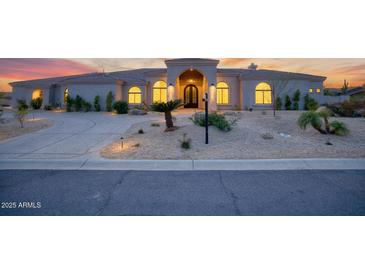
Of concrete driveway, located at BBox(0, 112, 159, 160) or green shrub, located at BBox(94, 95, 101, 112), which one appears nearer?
concrete driveway, located at BBox(0, 112, 159, 160)

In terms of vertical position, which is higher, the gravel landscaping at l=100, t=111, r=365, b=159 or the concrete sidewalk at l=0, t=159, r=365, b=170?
the gravel landscaping at l=100, t=111, r=365, b=159

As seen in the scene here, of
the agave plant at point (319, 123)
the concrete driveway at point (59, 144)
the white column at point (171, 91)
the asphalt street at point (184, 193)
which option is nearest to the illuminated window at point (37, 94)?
the white column at point (171, 91)

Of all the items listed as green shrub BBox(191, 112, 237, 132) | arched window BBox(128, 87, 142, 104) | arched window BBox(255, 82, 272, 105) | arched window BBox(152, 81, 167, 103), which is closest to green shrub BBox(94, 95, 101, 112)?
arched window BBox(128, 87, 142, 104)

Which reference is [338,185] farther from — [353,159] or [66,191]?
[66,191]

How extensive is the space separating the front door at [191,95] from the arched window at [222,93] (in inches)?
106

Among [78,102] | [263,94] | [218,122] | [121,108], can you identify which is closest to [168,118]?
[218,122]

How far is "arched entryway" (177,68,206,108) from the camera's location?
2223cm

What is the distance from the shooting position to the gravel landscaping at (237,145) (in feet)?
22.0

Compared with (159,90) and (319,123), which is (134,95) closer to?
(159,90)

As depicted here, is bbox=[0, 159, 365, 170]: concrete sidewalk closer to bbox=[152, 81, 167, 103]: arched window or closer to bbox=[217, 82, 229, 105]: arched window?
bbox=[217, 82, 229, 105]: arched window

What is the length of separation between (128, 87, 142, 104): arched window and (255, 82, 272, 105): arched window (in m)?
12.9

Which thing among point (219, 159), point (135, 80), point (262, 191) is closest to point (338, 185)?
point (262, 191)

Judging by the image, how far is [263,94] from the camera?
20.9 metres

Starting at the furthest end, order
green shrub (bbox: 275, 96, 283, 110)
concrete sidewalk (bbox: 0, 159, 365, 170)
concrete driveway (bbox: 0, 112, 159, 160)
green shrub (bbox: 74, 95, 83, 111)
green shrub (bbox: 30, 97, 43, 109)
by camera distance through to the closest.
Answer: green shrub (bbox: 30, 97, 43, 109) < green shrub (bbox: 74, 95, 83, 111) < green shrub (bbox: 275, 96, 283, 110) < concrete driveway (bbox: 0, 112, 159, 160) < concrete sidewalk (bbox: 0, 159, 365, 170)
